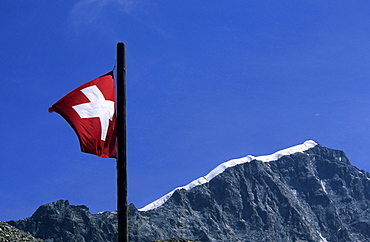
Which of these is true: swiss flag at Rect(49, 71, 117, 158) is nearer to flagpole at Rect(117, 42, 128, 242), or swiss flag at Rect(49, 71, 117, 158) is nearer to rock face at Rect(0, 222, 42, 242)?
flagpole at Rect(117, 42, 128, 242)

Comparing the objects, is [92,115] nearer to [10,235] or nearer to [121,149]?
[121,149]

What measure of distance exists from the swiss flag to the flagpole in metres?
0.18

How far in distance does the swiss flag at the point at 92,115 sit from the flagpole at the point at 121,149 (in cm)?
18

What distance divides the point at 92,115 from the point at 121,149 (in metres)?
1.10

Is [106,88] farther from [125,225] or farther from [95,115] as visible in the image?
[125,225]

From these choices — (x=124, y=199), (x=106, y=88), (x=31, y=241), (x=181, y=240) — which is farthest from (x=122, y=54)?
(x=31, y=241)

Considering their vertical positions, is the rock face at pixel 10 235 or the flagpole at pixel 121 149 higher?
the rock face at pixel 10 235

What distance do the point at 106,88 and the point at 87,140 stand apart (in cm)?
147

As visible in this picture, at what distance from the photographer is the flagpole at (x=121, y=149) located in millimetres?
15633

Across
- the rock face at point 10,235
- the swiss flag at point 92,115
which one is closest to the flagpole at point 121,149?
the swiss flag at point 92,115

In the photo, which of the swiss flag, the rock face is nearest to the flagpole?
the swiss flag

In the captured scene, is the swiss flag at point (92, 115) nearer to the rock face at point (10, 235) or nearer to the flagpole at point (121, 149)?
the flagpole at point (121, 149)

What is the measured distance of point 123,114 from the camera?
52.7ft

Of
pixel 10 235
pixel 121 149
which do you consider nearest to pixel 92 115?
pixel 121 149
